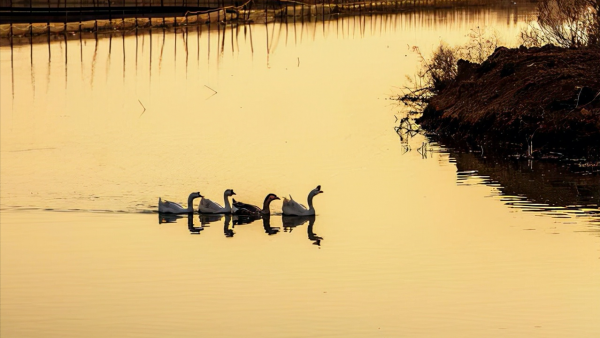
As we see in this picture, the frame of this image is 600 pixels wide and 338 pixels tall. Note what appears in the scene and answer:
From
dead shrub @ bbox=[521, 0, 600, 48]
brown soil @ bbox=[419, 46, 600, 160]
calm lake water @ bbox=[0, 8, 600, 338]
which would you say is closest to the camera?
calm lake water @ bbox=[0, 8, 600, 338]

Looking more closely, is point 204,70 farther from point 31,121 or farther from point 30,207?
point 30,207

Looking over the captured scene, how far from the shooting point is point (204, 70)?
44969 millimetres

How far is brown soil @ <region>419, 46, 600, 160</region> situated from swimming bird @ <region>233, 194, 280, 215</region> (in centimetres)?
701

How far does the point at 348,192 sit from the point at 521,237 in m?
4.30

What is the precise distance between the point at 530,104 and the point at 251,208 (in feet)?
26.3

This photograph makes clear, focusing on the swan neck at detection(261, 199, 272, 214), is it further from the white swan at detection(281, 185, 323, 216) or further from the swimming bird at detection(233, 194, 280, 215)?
the white swan at detection(281, 185, 323, 216)

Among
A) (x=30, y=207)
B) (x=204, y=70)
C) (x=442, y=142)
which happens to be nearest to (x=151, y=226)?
(x=30, y=207)

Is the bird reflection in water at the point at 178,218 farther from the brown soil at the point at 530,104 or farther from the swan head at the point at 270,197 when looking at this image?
the brown soil at the point at 530,104

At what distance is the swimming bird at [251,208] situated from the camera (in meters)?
19.1

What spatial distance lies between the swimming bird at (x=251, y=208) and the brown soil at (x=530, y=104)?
7011mm

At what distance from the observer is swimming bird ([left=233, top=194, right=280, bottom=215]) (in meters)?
19.1

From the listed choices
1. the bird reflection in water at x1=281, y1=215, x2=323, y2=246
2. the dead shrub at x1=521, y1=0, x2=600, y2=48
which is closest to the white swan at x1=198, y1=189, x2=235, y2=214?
A: the bird reflection in water at x1=281, y1=215, x2=323, y2=246

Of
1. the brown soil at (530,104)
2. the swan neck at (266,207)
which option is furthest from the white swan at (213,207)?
the brown soil at (530,104)

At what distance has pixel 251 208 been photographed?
62.6ft
